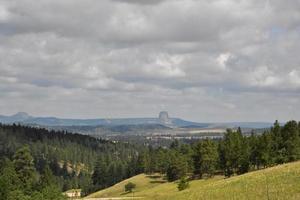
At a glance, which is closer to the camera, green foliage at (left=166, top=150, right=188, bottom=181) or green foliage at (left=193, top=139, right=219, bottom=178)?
green foliage at (left=193, top=139, right=219, bottom=178)

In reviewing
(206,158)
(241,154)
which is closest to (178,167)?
(206,158)

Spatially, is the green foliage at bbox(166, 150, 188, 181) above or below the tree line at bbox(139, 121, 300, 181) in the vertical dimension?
below

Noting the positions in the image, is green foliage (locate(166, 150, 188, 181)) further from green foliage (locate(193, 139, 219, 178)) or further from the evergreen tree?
the evergreen tree

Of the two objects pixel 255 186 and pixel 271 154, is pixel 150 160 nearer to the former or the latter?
pixel 271 154

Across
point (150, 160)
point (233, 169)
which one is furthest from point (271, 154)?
point (150, 160)

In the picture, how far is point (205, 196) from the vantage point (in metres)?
51.2

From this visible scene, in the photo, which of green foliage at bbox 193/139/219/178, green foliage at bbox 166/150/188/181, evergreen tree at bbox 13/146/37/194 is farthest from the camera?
green foliage at bbox 166/150/188/181

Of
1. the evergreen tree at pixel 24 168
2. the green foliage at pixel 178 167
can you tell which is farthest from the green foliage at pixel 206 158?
the evergreen tree at pixel 24 168

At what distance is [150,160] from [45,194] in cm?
11150

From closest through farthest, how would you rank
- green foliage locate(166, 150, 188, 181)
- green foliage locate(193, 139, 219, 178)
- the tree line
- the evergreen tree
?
the evergreen tree < the tree line < green foliage locate(193, 139, 219, 178) < green foliage locate(166, 150, 188, 181)

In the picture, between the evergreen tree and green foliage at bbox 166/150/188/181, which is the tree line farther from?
the evergreen tree

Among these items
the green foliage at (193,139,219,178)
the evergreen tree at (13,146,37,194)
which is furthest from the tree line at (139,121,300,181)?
the evergreen tree at (13,146,37,194)

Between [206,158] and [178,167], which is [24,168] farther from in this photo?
[178,167]

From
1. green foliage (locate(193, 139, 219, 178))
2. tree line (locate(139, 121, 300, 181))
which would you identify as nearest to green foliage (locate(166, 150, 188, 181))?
tree line (locate(139, 121, 300, 181))
